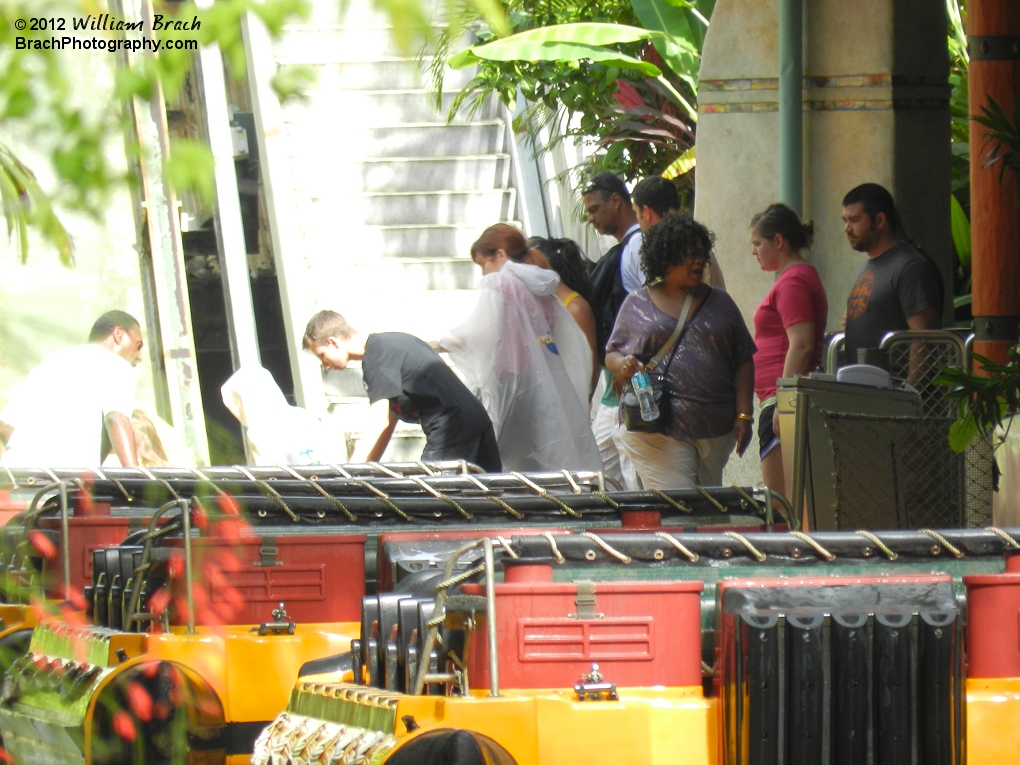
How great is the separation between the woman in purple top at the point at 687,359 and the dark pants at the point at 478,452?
0.78 m

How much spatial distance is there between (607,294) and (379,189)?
516 cm

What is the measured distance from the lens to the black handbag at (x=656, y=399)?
6984 mm

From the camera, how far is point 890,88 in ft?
30.2

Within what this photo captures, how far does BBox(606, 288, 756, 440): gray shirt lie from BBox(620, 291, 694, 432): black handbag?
0.02 m

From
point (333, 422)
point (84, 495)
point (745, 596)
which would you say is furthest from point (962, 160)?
point (745, 596)

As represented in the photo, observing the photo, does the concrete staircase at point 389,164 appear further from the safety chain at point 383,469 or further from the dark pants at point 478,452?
the safety chain at point 383,469

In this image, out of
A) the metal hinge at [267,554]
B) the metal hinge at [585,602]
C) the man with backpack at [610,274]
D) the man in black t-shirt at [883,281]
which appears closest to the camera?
the metal hinge at [585,602]

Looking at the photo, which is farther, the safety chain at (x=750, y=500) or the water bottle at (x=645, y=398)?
the water bottle at (x=645, y=398)

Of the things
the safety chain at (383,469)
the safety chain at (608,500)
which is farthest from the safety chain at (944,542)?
the safety chain at (383,469)

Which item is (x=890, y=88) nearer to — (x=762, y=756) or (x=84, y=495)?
(x=84, y=495)

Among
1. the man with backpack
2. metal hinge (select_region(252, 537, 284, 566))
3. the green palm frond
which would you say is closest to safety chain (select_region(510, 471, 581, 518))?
metal hinge (select_region(252, 537, 284, 566))

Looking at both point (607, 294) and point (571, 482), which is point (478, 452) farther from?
point (571, 482)

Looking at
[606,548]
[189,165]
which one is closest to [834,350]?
[606,548]

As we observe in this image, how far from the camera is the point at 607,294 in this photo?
8594 millimetres
